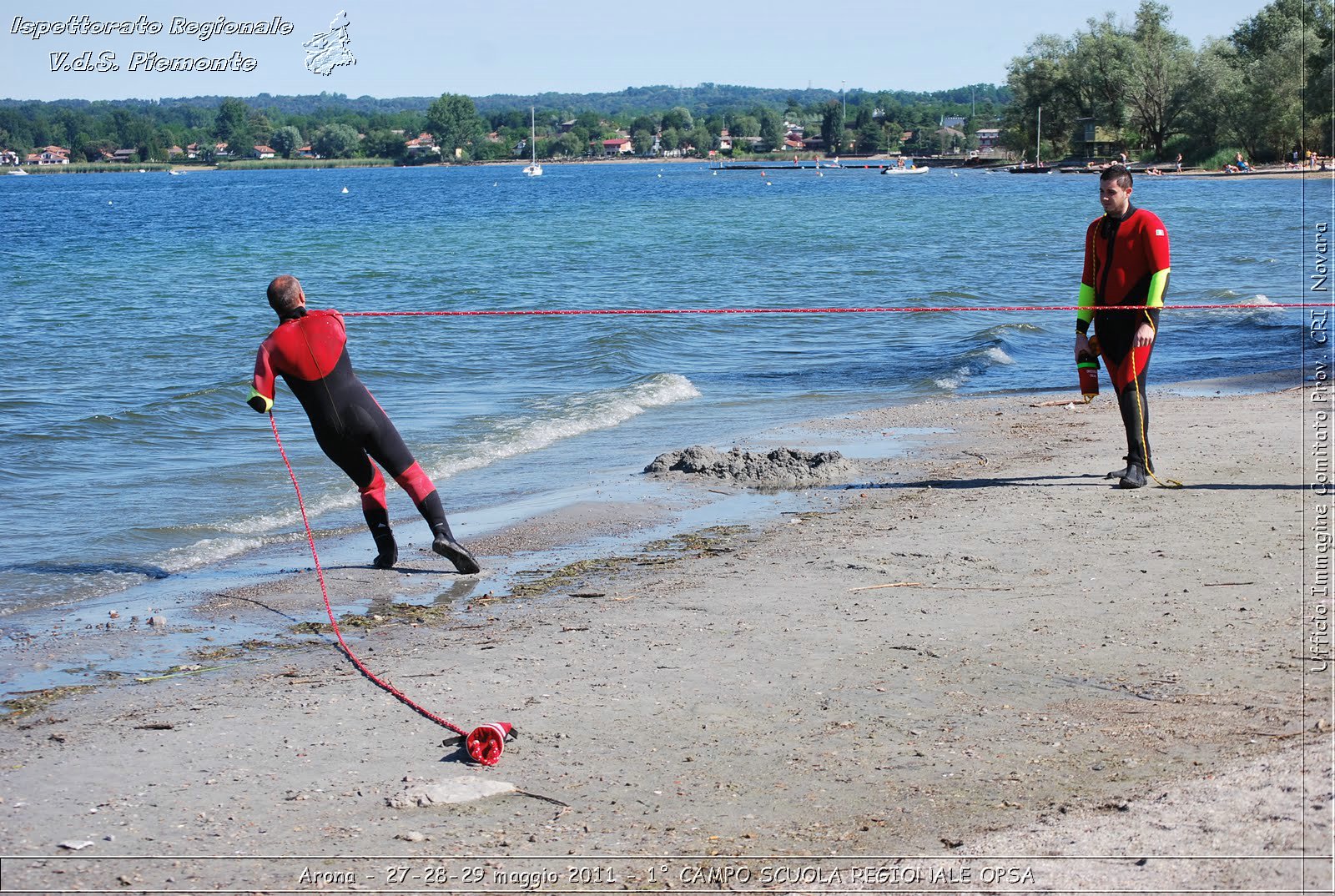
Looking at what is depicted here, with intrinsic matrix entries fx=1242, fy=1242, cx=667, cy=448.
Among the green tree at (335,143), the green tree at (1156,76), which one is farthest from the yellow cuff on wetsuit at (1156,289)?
the green tree at (335,143)

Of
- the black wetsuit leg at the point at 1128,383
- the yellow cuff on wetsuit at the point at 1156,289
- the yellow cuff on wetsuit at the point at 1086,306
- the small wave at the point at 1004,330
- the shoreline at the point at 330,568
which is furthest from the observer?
the small wave at the point at 1004,330

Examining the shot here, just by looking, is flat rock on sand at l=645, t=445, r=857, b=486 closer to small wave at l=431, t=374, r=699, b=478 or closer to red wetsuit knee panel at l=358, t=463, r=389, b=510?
small wave at l=431, t=374, r=699, b=478

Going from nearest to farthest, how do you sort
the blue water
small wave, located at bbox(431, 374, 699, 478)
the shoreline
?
the shoreline
the blue water
small wave, located at bbox(431, 374, 699, 478)

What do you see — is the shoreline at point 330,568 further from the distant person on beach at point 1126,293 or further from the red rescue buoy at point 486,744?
the distant person on beach at point 1126,293

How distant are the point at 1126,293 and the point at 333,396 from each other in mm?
5316

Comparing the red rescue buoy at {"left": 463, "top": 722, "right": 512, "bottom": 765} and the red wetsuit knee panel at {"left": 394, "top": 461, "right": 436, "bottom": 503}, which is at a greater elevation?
the red wetsuit knee panel at {"left": 394, "top": 461, "right": 436, "bottom": 503}

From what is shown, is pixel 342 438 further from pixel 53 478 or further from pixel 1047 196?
pixel 1047 196

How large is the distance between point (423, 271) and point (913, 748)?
32901 millimetres

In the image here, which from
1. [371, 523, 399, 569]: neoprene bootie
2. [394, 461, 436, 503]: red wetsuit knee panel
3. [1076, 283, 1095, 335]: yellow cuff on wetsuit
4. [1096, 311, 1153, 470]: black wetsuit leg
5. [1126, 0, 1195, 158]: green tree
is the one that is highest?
[1126, 0, 1195, 158]: green tree

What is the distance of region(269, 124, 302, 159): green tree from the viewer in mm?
175750

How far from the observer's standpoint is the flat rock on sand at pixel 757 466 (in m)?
9.91

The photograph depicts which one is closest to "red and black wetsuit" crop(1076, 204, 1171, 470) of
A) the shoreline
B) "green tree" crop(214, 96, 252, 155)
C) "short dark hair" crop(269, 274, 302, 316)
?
the shoreline

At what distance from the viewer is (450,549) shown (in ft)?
24.7

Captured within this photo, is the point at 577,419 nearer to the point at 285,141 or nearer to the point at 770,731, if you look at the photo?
the point at 770,731
